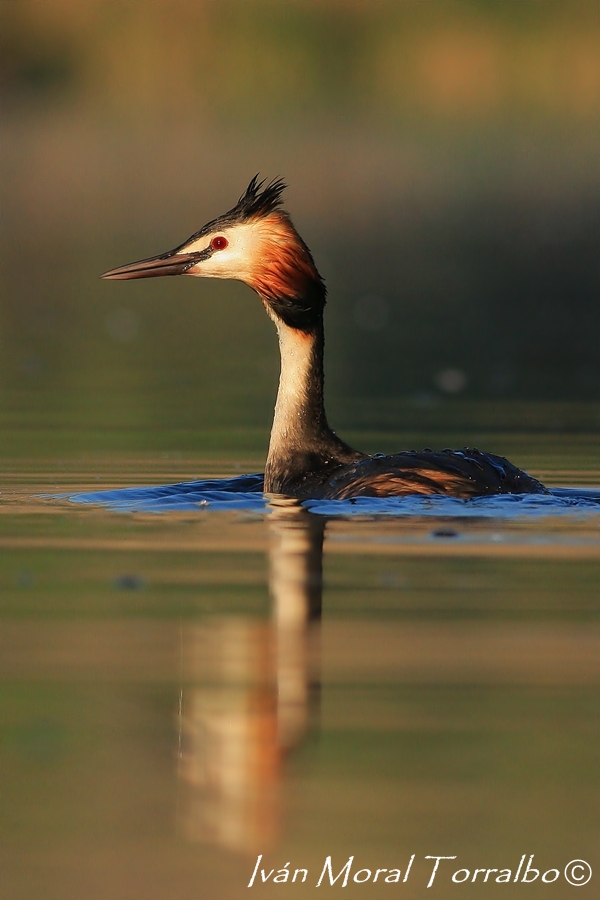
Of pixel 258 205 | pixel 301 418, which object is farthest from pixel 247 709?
pixel 258 205

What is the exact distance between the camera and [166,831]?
5488mm

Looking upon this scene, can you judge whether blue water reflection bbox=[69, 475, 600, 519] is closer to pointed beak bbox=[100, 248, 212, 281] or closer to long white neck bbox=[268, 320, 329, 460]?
long white neck bbox=[268, 320, 329, 460]

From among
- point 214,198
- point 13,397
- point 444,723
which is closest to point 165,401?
point 13,397

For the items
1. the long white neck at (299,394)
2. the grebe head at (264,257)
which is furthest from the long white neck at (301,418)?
the grebe head at (264,257)

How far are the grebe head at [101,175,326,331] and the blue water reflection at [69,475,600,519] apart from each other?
977 millimetres

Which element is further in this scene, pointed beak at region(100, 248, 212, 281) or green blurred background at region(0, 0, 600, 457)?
green blurred background at region(0, 0, 600, 457)

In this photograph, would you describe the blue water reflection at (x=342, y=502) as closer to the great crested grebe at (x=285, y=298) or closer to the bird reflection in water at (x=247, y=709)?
the great crested grebe at (x=285, y=298)

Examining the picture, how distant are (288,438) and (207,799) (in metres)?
5.44

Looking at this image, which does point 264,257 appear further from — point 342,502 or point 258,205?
point 342,502

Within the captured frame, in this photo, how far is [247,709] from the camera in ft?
21.3

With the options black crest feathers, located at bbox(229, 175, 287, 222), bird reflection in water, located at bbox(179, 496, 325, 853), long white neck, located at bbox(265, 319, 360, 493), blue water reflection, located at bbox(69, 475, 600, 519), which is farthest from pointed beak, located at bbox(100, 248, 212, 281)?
bird reflection in water, located at bbox(179, 496, 325, 853)

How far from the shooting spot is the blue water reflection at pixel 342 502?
970 cm

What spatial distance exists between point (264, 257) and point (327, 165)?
87.6 feet

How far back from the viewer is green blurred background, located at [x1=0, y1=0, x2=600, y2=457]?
2223 cm
